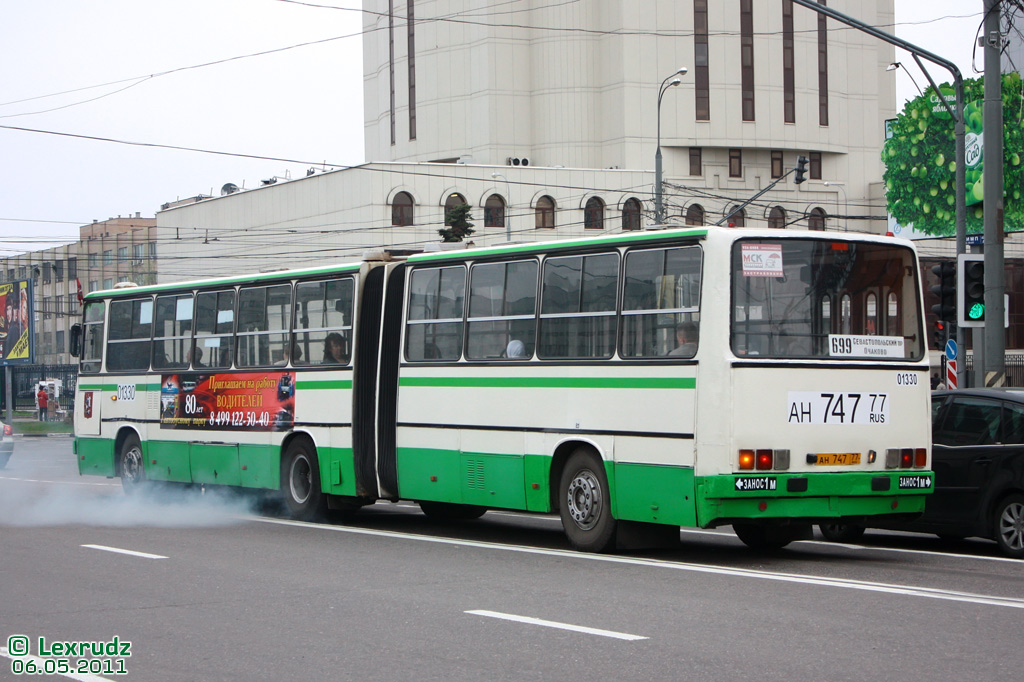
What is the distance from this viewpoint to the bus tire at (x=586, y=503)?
42.2ft

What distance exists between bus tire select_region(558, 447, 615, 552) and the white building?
5191 cm

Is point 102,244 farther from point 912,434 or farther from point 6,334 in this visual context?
point 912,434

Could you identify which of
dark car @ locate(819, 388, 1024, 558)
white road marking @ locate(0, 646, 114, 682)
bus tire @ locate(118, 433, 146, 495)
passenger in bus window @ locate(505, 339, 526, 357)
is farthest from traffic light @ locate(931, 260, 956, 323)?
white road marking @ locate(0, 646, 114, 682)

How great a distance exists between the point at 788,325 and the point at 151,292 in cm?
1101

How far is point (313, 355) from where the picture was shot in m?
16.9

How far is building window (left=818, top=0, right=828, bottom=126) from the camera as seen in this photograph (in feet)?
237

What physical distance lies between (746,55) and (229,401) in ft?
188

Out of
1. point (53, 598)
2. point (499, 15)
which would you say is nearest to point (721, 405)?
point (53, 598)

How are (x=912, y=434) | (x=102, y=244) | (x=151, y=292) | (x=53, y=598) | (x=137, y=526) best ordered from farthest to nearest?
(x=102, y=244)
(x=151, y=292)
(x=137, y=526)
(x=912, y=434)
(x=53, y=598)

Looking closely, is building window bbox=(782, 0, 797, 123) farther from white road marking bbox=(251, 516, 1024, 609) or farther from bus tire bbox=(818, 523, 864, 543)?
white road marking bbox=(251, 516, 1024, 609)

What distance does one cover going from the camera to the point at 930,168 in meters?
63.5

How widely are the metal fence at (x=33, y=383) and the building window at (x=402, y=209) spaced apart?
16.2 meters

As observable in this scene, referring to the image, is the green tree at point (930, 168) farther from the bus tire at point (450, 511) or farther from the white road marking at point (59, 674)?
the white road marking at point (59, 674)

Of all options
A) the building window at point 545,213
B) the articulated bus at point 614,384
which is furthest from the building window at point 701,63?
the articulated bus at point 614,384
